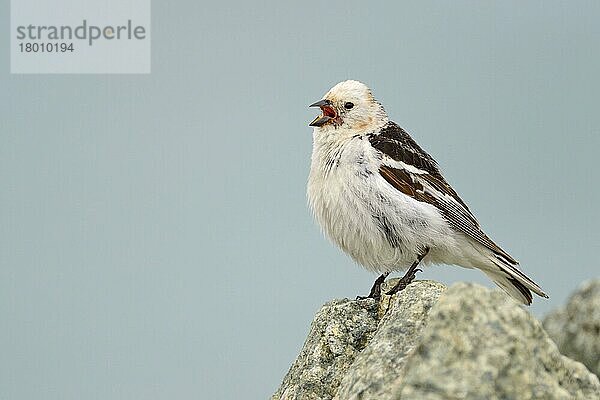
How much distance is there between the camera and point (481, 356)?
12.0 feet

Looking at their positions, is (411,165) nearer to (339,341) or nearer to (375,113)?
(375,113)

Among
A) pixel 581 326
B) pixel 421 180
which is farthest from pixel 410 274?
pixel 581 326

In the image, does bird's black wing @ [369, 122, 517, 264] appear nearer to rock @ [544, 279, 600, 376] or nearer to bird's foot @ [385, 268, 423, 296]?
bird's foot @ [385, 268, 423, 296]

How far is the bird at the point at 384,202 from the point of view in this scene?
743 centimetres

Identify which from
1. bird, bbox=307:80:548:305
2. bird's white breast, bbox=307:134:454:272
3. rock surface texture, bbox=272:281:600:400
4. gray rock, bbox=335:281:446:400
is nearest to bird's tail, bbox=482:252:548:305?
bird, bbox=307:80:548:305

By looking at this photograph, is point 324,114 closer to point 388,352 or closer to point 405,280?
point 405,280

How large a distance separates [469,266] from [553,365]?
164 inches

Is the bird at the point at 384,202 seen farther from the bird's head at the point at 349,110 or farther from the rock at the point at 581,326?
the rock at the point at 581,326

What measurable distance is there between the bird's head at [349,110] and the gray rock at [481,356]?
4.22 metres

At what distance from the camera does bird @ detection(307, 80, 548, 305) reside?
7.43m

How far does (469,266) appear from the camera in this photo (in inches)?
320

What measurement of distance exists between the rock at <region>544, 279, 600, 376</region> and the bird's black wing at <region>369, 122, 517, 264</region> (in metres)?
2.40

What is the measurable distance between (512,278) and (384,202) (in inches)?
57.1

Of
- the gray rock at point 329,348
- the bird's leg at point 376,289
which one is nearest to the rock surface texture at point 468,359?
the gray rock at point 329,348
